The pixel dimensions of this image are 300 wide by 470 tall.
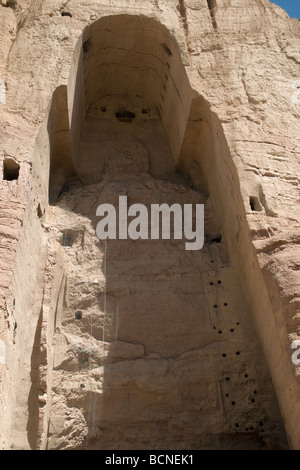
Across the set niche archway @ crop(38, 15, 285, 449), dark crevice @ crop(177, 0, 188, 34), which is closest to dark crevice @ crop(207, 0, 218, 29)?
dark crevice @ crop(177, 0, 188, 34)

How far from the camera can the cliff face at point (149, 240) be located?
5.91 metres

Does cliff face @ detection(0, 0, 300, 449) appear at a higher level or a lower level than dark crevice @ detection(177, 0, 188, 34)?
lower

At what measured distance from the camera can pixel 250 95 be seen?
7.46m

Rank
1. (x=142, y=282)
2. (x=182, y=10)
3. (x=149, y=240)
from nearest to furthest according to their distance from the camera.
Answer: (x=142, y=282), (x=149, y=240), (x=182, y=10)

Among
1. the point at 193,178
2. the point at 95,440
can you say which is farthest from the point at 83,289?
the point at 193,178

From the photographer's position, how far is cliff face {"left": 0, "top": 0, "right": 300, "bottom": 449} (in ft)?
19.4

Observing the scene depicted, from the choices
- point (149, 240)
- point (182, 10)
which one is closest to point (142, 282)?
point (149, 240)

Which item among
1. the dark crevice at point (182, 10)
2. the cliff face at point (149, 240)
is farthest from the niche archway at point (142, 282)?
the dark crevice at point (182, 10)

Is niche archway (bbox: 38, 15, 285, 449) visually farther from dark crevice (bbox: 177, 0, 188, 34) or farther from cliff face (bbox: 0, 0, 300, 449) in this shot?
dark crevice (bbox: 177, 0, 188, 34)

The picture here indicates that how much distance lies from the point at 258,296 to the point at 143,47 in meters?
4.52

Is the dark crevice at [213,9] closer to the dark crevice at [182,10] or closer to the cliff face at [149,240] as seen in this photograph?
the cliff face at [149,240]

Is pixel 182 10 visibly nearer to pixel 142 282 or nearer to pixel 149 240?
pixel 149 240

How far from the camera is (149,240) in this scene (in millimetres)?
7609
